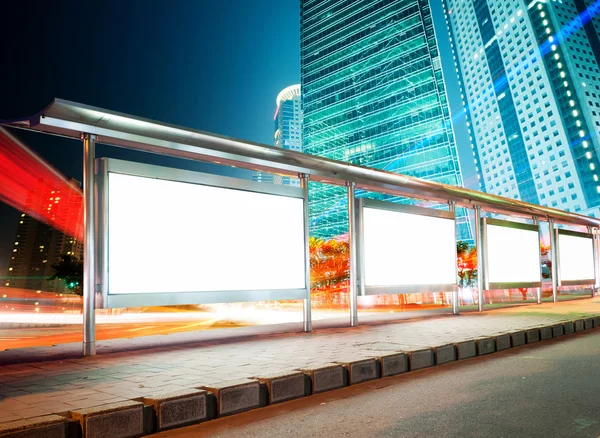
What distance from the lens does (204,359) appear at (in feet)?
20.6

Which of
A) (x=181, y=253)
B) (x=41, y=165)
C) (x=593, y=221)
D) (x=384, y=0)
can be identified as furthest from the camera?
(x=384, y=0)

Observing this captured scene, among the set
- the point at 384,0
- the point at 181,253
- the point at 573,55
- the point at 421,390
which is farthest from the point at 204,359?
the point at 573,55

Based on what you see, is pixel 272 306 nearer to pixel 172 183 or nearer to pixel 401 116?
pixel 172 183

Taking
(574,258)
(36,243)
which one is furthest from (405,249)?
(36,243)

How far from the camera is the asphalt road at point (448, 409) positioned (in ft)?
12.7

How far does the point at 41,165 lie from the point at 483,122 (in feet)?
429

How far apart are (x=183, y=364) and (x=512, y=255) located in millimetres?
12292

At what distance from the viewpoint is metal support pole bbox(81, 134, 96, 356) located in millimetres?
6625

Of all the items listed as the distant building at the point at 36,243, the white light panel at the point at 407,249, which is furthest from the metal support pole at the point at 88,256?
the distant building at the point at 36,243

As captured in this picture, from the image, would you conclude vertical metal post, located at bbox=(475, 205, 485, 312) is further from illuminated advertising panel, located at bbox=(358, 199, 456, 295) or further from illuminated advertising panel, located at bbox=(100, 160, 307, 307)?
illuminated advertising panel, located at bbox=(100, 160, 307, 307)

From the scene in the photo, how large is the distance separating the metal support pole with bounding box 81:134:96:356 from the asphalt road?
3.14 metres

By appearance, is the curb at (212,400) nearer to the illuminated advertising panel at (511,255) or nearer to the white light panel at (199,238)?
the white light panel at (199,238)

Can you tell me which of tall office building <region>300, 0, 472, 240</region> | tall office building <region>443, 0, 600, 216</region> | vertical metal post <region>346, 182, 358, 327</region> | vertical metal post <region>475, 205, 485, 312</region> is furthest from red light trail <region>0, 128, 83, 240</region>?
tall office building <region>443, 0, 600, 216</region>

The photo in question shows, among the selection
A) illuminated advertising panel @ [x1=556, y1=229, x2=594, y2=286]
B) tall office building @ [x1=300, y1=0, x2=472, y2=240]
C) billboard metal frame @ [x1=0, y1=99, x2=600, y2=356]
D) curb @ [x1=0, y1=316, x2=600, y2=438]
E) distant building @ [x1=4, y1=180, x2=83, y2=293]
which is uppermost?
tall office building @ [x1=300, y1=0, x2=472, y2=240]
